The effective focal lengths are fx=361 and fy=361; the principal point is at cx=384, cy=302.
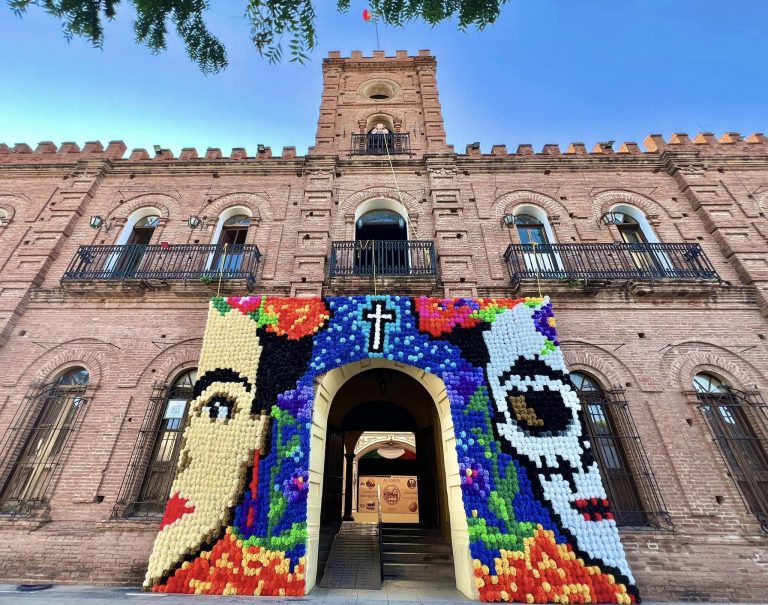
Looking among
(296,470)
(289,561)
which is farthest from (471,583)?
(296,470)

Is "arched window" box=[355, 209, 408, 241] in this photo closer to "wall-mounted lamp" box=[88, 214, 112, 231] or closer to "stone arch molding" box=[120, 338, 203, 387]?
"stone arch molding" box=[120, 338, 203, 387]

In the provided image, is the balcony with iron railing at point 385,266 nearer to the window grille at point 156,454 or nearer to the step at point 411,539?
the window grille at point 156,454

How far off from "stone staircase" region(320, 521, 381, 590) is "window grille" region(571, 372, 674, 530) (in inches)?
173

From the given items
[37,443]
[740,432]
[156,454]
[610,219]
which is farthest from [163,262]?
[740,432]

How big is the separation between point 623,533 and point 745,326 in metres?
5.43

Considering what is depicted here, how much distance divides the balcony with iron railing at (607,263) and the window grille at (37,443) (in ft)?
32.0

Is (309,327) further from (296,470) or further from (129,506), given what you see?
(129,506)

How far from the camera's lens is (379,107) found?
12867 mm

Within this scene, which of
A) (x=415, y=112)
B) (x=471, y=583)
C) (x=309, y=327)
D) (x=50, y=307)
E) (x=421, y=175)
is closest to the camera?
(x=471, y=583)

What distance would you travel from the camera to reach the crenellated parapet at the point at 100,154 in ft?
36.2

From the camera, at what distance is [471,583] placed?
199 inches

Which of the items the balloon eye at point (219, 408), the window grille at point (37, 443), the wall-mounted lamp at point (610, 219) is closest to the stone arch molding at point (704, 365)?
the wall-mounted lamp at point (610, 219)

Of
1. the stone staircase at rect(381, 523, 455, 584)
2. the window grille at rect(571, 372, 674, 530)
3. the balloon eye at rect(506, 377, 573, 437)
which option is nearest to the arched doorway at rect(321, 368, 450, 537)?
the stone staircase at rect(381, 523, 455, 584)

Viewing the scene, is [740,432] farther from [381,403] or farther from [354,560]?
[354,560]
